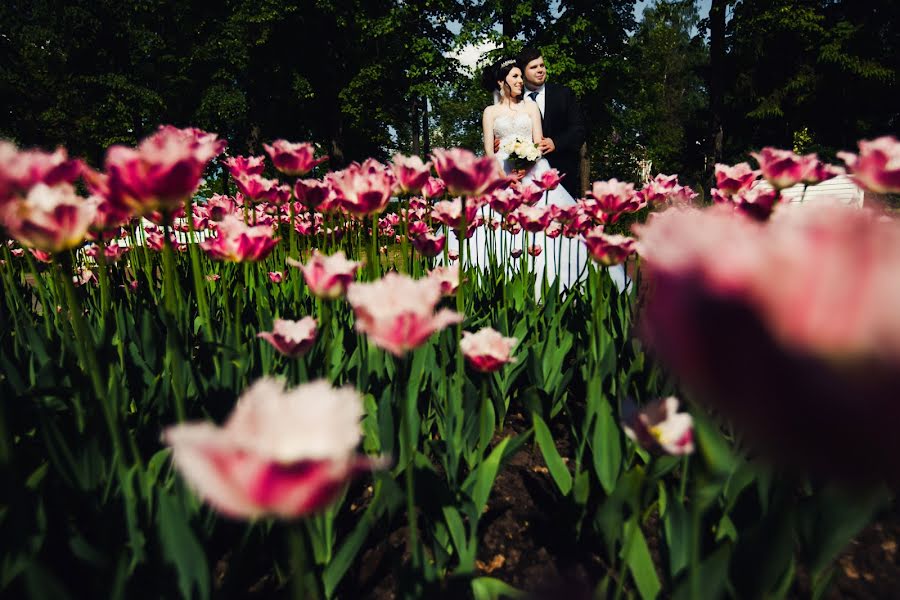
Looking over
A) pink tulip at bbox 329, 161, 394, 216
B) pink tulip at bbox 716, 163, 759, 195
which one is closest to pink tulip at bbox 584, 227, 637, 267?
pink tulip at bbox 716, 163, 759, 195

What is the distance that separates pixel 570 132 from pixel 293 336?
15.0 ft

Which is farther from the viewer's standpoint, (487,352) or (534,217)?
(534,217)

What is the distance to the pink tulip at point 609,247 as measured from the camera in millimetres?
1668

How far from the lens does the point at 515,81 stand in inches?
215

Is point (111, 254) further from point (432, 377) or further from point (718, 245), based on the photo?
point (718, 245)

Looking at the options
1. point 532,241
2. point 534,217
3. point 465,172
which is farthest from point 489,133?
point 465,172

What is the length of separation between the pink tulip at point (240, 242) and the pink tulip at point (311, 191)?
0.42m

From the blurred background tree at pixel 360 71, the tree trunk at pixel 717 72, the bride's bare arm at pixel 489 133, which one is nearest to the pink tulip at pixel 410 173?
the bride's bare arm at pixel 489 133

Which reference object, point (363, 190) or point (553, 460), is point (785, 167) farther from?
point (363, 190)

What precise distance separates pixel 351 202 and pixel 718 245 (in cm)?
129

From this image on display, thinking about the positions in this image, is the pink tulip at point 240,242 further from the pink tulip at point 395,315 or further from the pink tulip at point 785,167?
the pink tulip at point 785,167

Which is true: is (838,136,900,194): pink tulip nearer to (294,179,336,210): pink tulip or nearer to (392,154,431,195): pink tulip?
(392,154,431,195): pink tulip

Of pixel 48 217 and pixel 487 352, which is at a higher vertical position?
pixel 48 217

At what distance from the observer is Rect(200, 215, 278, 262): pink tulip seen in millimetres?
1548
